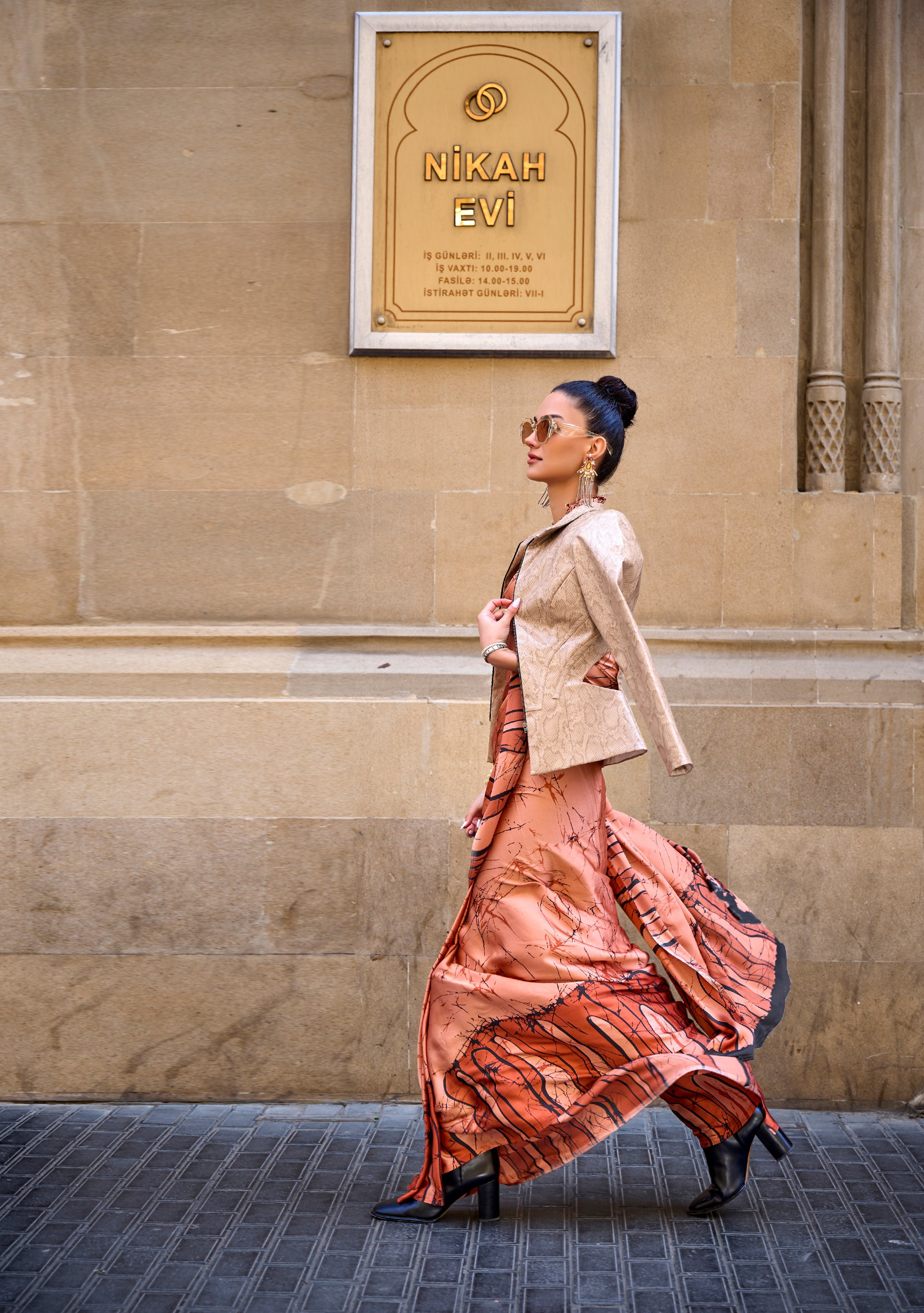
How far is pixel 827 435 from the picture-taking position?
4855 millimetres

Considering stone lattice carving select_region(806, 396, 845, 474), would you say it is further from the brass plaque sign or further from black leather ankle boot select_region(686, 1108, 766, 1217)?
black leather ankle boot select_region(686, 1108, 766, 1217)

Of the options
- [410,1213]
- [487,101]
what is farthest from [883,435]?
[410,1213]

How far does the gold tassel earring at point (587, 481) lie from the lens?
11.6 ft

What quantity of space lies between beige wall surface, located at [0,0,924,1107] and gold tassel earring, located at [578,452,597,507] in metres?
1.26

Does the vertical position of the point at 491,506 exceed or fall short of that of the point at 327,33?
it falls short

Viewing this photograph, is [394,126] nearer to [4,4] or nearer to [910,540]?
[4,4]

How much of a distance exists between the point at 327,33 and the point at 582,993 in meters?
3.80

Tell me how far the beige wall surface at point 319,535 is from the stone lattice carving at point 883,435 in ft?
0.33

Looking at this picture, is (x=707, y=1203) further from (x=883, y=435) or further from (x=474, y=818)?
(x=883, y=435)

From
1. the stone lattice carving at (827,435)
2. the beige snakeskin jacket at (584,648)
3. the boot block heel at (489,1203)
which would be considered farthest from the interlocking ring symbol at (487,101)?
the boot block heel at (489,1203)

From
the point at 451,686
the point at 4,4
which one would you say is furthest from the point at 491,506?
the point at 4,4

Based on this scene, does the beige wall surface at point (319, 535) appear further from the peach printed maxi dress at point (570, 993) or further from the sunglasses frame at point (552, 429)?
the sunglasses frame at point (552, 429)

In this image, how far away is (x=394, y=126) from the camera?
4832 millimetres

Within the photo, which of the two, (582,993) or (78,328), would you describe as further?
(78,328)
